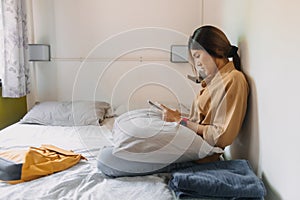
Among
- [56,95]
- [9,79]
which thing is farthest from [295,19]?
[56,95]

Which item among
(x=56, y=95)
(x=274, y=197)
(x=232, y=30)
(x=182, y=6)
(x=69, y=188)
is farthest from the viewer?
(x=56, y=95)

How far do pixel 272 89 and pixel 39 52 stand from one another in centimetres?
248

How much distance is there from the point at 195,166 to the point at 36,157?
762 millimetres

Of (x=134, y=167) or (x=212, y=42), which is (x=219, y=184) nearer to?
(x=134, y=167)

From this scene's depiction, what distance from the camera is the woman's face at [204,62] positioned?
5.14 feet

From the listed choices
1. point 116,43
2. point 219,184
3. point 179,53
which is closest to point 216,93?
point 219,184

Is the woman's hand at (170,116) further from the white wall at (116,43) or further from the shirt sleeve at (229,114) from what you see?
the white wall at (116,43)

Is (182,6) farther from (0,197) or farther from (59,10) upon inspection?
(0,197)

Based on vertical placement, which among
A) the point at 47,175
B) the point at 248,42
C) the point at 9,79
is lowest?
the point at 47,175

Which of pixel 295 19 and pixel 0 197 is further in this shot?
pixel 0 197

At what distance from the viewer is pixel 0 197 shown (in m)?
1.20

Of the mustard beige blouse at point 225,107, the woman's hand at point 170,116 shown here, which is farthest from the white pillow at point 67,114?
the mustard beige blouse at point 225,107

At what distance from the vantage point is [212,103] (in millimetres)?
1499

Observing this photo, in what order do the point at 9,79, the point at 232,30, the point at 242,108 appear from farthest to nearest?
the point at 9,79, the point at 232,30, the point at 242,108
